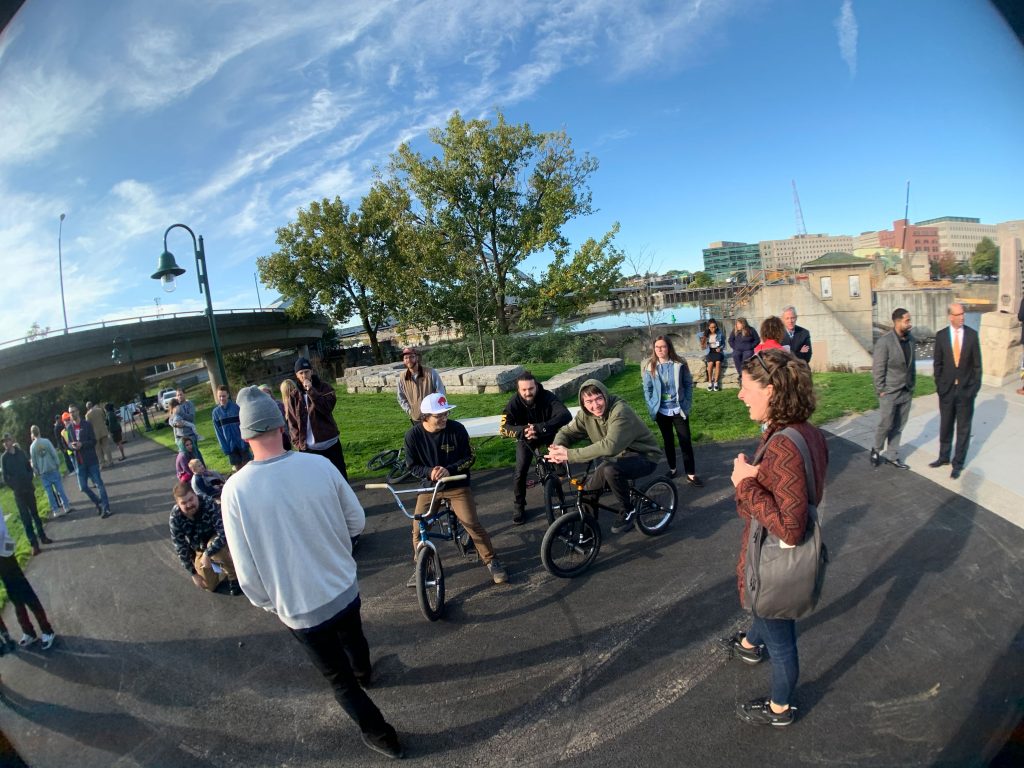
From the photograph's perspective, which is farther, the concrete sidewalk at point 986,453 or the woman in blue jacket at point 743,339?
the woman in blue jacket at point 743,339

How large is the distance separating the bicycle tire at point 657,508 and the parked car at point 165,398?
→ 13.3 ft

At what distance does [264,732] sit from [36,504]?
1.86 m

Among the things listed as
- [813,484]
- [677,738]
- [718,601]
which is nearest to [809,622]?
[718,601]

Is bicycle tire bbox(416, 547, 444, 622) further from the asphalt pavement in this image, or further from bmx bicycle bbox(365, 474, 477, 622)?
the asphalt pavement

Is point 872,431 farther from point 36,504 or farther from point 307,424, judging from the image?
point 36,504

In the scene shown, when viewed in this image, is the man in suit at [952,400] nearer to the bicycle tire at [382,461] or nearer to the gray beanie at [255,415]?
the gray beanie at [255,415]

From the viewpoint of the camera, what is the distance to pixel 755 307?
6.96m

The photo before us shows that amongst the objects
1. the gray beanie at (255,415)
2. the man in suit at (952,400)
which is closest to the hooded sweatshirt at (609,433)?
the gray beanie at (255,415)

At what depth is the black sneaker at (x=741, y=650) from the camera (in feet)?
9.77

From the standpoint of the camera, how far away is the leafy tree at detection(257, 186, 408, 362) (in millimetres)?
4246

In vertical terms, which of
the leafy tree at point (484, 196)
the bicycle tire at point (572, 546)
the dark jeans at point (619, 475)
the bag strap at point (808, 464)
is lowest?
the bicycle tire at point (572, 546)

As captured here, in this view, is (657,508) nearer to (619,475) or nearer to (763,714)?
(619,475)

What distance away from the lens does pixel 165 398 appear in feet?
9.90

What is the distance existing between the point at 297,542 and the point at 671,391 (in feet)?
15.6
